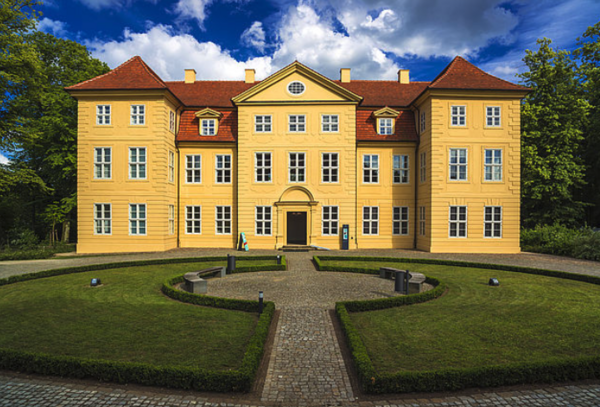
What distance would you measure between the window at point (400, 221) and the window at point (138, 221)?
19.4m

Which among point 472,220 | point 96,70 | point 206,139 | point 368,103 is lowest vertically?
point 472,220

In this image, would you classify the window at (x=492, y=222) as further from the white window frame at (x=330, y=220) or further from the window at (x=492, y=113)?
the white window frame at (x=330, y=220)

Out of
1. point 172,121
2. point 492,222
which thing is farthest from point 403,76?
point 172,121

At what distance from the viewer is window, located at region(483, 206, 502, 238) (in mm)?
25922

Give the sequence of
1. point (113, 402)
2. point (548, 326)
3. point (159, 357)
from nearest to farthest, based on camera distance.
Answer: point (113, 402) < point (159, 357) < point (548, 326)

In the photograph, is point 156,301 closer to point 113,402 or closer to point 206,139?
point 113,402

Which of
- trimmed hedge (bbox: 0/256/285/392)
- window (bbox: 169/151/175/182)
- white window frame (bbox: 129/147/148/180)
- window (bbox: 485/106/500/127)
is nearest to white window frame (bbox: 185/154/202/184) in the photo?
window (bbox: 169/151/175/182)

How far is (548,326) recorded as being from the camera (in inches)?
358

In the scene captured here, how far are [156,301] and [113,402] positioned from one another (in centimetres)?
603

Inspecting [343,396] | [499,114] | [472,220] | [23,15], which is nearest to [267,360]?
[343,396]

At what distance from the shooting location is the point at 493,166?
26.1 meters

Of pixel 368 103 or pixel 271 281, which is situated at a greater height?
pixel 368 103

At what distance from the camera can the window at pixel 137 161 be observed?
2658 centimetres

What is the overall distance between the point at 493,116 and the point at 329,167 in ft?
41.2
